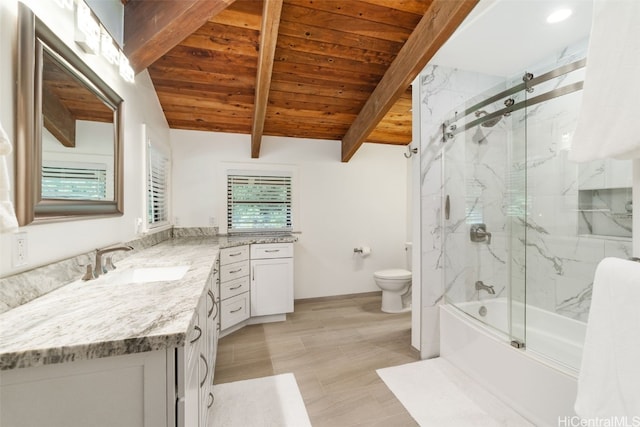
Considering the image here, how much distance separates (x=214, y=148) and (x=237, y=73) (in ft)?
3.60

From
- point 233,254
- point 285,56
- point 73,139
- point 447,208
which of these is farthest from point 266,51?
point 447,208

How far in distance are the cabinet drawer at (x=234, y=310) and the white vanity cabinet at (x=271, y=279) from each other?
0.30 feet

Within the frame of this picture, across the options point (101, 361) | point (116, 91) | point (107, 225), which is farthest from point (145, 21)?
point (101, 361)

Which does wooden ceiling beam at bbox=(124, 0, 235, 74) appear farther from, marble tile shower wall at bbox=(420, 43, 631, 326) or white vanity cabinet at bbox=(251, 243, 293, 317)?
white vanity cabinet at bbox=(251, 243, 293, 317)

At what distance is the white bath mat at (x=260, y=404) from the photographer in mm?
1525

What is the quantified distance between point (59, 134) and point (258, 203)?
2368 millimetres

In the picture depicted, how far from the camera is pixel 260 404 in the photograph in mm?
1662

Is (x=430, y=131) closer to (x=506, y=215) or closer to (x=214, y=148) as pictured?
(x=506, y=215)

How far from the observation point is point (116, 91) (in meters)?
1.66

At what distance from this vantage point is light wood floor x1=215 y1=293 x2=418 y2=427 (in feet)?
5.30

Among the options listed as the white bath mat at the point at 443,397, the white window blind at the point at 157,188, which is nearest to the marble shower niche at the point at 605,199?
the white bath mat at the point at 443,397

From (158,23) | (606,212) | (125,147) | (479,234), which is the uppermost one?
(158,23)

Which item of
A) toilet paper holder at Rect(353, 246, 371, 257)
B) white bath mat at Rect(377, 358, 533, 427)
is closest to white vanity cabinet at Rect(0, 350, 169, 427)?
white bath mat at Rect(377, 358, 533, 427)

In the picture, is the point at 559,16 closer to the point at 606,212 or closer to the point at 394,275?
the point at 606,212
